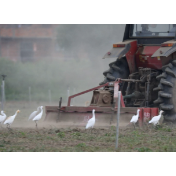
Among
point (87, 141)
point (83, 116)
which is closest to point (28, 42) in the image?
point (83, 116)

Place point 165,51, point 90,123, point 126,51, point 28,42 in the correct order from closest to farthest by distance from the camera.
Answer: point 90,123 < point 165,51 < point 126,51 < point 28,42

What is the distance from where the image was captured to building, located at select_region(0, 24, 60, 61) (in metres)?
31.0

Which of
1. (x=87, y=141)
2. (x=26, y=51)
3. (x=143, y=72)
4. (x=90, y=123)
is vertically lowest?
(x=87, y=141)

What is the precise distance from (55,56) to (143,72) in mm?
19842

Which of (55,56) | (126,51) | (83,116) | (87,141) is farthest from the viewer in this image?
(55,56)

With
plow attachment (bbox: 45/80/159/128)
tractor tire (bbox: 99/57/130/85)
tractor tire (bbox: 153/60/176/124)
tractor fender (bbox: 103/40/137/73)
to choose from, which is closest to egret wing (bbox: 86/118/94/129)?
plow attachment (bbox: 45/80/159/128)

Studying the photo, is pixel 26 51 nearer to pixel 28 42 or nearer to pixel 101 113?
pixel 28 42

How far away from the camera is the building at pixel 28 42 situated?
1222 inches

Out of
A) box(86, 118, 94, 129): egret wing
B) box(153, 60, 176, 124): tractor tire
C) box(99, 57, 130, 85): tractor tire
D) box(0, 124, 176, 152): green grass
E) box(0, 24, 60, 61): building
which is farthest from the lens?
box(0, 24, 60, 61): building

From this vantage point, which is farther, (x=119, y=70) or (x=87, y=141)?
(x=119, y=70)

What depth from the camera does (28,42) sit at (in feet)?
105

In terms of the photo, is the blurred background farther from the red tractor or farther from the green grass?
the green grass

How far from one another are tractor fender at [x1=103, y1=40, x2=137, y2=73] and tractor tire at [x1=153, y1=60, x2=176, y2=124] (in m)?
1.38

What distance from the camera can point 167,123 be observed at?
10797mm
